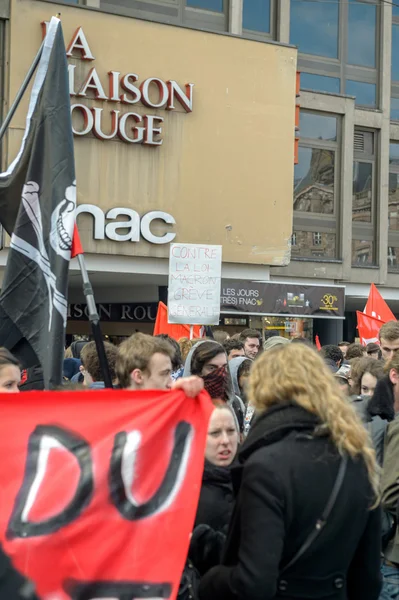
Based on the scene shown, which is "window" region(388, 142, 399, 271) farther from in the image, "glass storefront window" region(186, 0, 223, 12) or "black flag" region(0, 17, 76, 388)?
"black flag" region(0, 17, 76, 388)

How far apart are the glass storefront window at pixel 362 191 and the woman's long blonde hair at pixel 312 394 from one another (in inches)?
866

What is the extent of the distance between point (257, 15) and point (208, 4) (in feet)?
5.47

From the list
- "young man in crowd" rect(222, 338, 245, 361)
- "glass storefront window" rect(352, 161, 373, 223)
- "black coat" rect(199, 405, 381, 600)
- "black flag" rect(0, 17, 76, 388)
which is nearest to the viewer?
"black coat" rect(199, 405, 381, 600)

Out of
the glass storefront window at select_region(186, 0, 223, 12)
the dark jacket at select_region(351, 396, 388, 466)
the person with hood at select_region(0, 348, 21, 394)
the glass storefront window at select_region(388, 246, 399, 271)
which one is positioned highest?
the glass storefront window at select_region(186, 0, 223, 12)

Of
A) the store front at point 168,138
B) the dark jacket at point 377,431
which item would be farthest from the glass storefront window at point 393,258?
the dark jacket at point 377,431

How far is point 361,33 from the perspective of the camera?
2464 cm

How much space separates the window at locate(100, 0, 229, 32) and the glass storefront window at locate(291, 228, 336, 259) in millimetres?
5699

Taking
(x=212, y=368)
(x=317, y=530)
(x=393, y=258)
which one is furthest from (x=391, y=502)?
(x=393, y=258)

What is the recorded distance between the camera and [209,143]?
19.1m

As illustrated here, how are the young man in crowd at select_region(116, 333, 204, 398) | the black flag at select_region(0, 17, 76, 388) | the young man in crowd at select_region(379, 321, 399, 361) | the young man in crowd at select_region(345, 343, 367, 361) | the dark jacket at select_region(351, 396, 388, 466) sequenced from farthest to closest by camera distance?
1. the young man in crowd at select_region(345, 343, 367, 361)
2. the young man in crowd at select_region(379, 321, 399, 361)
3. the black flag at select_region(0, 17, 76, 388)
4. the young man in crowd at select_region(116, 333, 204, 398)
5. the dark jacket at select_region(351, 396, 388, 466)

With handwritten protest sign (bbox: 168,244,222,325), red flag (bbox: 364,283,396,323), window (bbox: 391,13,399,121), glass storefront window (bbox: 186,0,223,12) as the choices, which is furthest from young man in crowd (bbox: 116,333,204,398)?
window (bbox: 391,13,399,121)

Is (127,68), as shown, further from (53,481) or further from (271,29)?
(53,481)

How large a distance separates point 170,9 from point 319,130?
5.27 meters

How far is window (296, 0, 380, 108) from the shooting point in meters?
23.8
